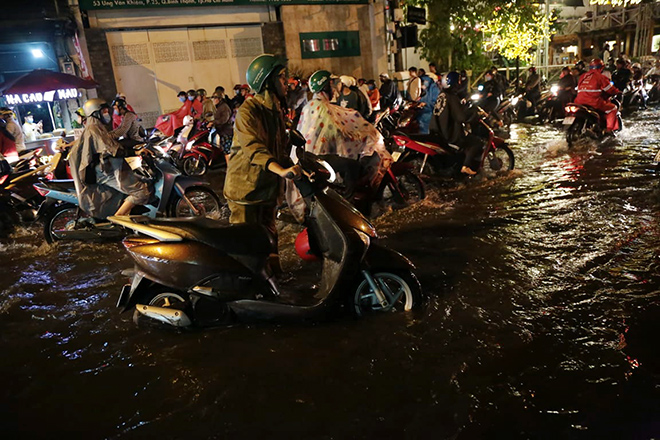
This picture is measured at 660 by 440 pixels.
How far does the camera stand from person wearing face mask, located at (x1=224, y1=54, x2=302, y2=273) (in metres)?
3.36

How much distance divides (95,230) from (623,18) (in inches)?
1295

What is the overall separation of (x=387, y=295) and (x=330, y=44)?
16.8 meters

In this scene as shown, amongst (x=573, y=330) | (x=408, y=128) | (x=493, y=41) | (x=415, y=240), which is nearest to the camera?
(x=573, y=330)

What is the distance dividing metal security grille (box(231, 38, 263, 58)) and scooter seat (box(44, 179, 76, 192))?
12.3 metres

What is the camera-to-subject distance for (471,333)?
327 centimetres

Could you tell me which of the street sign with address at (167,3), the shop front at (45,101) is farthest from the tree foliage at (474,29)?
the shop front at (45,101)

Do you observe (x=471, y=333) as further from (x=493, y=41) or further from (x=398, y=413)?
(x=493, y=41)

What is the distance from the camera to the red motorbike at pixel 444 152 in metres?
7.05

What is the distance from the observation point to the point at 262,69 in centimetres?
341

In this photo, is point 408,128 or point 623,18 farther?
point 623,18

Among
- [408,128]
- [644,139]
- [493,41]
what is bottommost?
[644,139]

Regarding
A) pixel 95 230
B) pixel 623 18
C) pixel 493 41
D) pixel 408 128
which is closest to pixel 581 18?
pixel 623 18

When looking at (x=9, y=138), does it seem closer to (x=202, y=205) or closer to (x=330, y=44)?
(x=202, y=205)

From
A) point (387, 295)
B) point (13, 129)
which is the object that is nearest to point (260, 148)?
point (387, 295)
